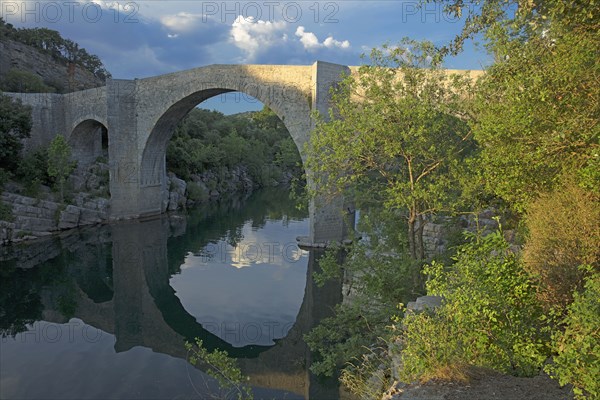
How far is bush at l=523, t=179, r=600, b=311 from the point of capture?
4285 mm

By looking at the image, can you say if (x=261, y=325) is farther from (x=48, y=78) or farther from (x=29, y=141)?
(x=48, y=78)

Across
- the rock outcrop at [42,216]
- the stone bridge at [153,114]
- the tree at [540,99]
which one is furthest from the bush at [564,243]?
the rock outcrop at [42,216]

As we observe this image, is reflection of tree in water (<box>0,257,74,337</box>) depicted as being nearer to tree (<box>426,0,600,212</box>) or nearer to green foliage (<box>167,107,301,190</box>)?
tree (<box>426,0,600,212</box>)

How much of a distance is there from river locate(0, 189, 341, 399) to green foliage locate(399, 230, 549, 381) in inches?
156

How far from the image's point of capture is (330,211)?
15.9 m

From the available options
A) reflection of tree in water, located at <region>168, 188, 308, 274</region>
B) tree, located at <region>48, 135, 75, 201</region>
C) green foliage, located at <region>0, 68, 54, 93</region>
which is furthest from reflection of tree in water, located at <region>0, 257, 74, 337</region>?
green foliage, located at <region>0, 68, 54, 93</region>

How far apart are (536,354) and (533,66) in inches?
153

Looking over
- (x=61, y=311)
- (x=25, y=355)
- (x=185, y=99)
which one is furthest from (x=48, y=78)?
(x=25, y=355)

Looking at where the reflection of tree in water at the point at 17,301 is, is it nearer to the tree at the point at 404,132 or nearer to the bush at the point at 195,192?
the tree at the point at 404,132

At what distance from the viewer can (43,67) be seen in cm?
3788

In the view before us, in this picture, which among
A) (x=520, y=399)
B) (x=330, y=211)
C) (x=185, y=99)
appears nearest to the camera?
(x=520, y=399)

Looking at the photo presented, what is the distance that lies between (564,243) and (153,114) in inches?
775

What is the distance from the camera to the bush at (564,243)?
4285 millimetres

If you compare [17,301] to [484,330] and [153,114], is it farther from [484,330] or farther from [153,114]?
[484,330]
